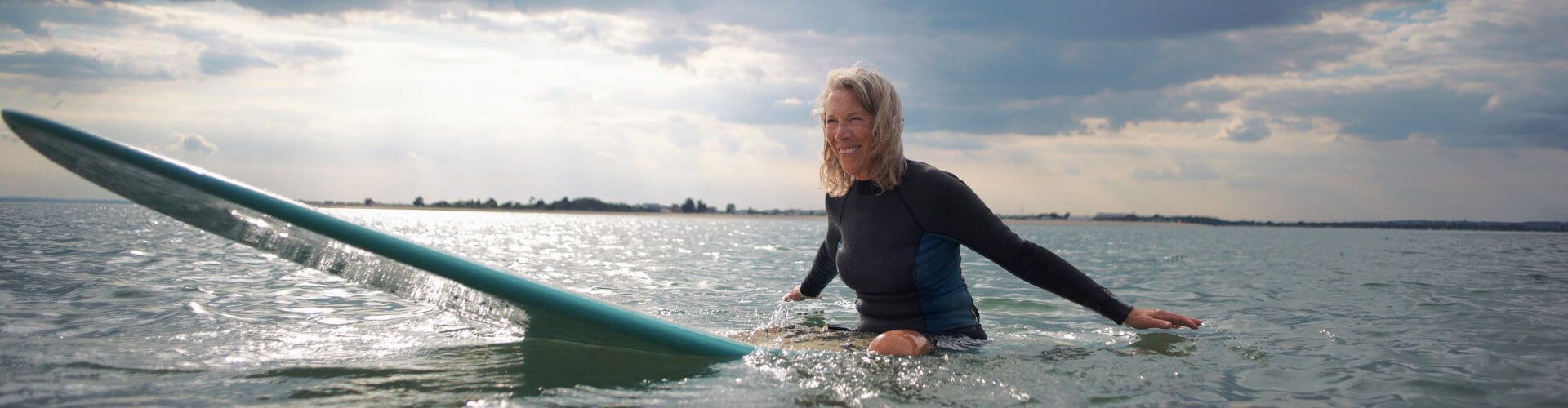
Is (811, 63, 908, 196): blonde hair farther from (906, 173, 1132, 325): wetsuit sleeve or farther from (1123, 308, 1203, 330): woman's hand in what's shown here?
(1123, 308, 1203, 330): woman's hand

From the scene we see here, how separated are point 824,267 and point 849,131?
107cm

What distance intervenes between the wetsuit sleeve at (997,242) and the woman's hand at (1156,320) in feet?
0.12

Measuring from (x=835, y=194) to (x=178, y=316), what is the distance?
4.07 meters

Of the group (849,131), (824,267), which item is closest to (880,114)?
(849,131)

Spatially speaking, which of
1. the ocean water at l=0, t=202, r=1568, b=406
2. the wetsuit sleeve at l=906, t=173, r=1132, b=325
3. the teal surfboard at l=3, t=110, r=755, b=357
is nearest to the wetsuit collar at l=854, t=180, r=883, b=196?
the wetsuit sleeve at l=906, t=173, r=1132, b=325

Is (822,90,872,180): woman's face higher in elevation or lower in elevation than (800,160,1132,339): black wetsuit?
higher

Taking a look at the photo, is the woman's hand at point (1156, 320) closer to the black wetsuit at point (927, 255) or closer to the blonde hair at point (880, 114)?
the black wetsuit at point (927, 255)

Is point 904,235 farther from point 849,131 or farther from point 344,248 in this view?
point 344,248

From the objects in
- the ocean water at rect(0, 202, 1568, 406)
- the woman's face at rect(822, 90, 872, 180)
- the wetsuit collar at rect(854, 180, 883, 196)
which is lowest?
the ocean water at rect(0, 202, 1568, 406)

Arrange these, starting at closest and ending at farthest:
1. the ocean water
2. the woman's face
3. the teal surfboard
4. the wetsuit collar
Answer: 1. the ocean water
2. the teal surfboard
3. the woman's face
4. the wetsuit collar

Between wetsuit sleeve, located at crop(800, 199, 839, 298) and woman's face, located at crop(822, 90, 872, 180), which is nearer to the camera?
woman's face, located at crop(822, 90, 872, 180)

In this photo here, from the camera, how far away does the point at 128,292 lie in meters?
5.86

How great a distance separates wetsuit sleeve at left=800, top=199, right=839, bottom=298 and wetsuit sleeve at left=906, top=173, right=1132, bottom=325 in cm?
66

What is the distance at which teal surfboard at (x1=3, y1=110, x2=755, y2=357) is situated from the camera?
9.95 ft
